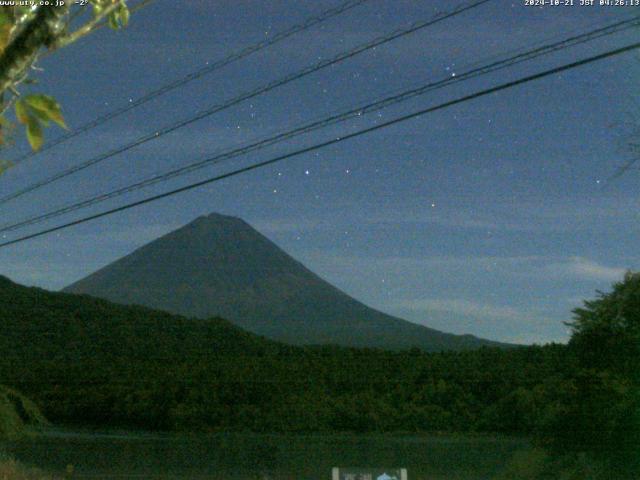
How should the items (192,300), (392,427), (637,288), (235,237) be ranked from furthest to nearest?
(235,237)
(192,300)
(392,427)
(637,288)

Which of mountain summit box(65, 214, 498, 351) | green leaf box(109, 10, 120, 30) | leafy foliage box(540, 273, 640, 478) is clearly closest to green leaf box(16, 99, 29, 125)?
green leaf box(109, 10, 120, 30)

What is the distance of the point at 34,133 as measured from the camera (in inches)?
96.7

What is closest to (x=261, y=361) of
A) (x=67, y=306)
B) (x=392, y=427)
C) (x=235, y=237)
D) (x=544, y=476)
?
(x=392, y=427)

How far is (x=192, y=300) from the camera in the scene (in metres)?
30.9

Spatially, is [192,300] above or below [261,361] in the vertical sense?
above

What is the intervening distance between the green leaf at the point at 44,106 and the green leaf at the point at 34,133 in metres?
0.05

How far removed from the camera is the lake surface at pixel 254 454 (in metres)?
12.4

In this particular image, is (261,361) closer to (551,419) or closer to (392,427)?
(392,427)

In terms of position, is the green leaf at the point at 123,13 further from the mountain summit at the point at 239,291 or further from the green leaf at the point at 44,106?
the mountain summit at the point at 239,291

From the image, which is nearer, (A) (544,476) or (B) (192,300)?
(A) (544,476)

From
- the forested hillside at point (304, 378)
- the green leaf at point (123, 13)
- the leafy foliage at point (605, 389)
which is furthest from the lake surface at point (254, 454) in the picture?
the green leaf at point (123, 13)

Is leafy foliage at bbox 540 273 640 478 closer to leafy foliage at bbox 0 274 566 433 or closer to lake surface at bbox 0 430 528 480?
leafy foliage at bbox 0 274 566 433

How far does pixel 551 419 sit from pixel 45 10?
860cm

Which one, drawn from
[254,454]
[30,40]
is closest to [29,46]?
[30,40]
